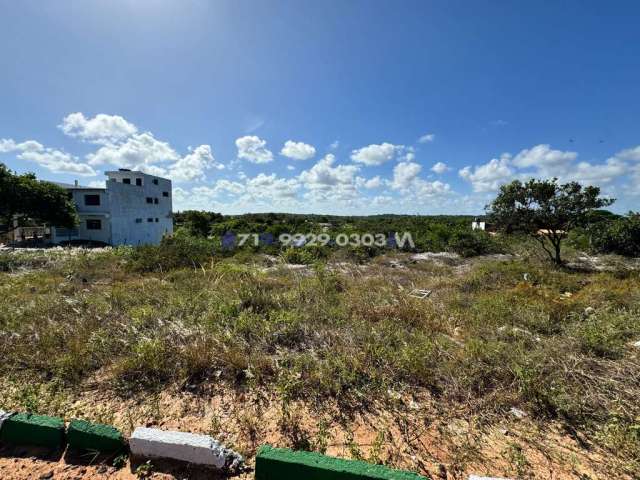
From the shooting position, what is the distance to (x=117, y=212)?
2033 centimetres

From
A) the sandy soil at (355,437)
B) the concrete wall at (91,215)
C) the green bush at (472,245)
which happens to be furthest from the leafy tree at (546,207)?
the concrete wall at (91,215)

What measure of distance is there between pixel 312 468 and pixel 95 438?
1.55 metres

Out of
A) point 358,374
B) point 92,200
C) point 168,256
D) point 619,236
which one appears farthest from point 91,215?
point 619,236

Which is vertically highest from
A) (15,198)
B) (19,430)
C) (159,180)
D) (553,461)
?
(159,180)

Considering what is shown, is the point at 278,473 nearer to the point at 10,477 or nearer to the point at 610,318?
the point at 10,477

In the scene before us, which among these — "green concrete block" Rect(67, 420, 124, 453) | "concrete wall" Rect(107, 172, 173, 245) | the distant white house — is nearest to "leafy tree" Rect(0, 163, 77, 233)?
the distant white house

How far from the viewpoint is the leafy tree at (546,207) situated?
898 cm

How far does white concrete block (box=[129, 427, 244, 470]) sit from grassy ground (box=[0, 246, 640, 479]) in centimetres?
18

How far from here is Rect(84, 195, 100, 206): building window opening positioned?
65.0 ft

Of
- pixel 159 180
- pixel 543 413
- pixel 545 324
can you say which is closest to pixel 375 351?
pixel 543 413

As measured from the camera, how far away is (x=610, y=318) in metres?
3.71

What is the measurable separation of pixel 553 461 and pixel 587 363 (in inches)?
55.7

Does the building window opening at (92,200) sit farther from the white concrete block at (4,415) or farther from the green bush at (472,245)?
the green bush at (472,245)

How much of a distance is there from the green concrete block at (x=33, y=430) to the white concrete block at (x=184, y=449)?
1.97 feet
